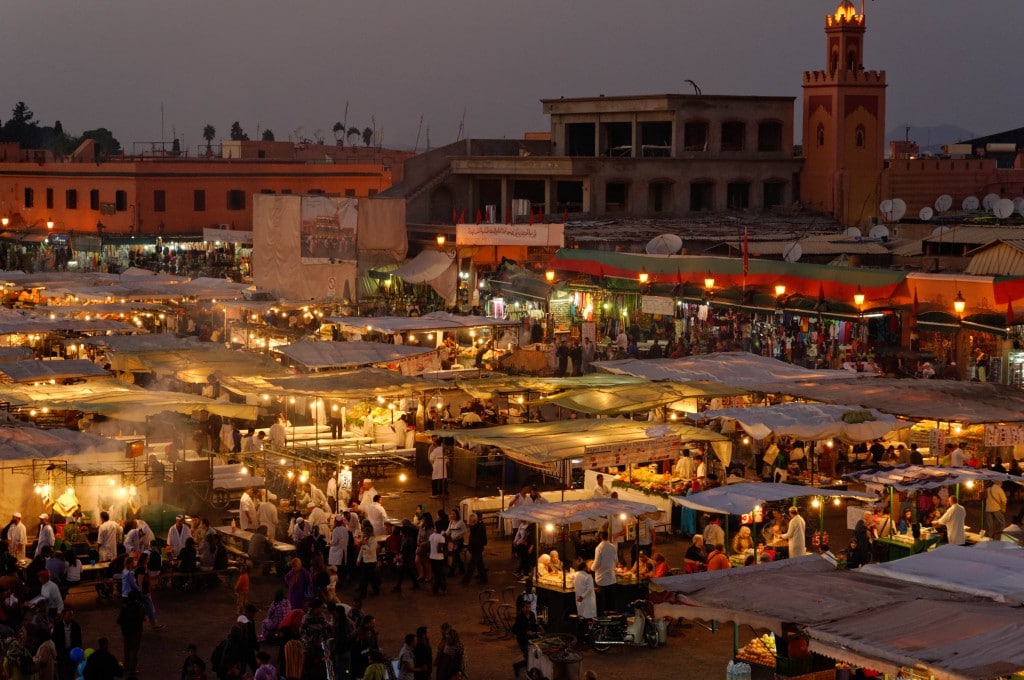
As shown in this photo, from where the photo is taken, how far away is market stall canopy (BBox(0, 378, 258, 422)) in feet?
79.1

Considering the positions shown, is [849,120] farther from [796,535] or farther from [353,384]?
[796,535]

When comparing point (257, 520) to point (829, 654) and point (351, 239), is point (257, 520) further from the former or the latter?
point (351, 239)

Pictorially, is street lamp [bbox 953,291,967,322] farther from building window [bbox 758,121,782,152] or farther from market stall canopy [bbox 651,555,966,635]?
building window [bbox 758,121,782,152]

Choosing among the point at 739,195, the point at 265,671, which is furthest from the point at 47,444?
the point at 739,195

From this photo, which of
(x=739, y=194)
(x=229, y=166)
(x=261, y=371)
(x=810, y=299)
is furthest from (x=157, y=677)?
(x=229, y=166)

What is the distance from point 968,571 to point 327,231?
36.0 metres

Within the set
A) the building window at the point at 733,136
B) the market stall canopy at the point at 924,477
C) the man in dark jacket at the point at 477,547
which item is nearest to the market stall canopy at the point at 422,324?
the man in dark jacket at the point at 477,547

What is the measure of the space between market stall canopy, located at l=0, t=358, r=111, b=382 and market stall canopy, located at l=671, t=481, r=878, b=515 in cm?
1307

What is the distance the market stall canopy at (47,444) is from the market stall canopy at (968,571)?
11.0 meters

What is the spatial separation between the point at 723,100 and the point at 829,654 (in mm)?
43366

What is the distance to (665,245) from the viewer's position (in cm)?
3869

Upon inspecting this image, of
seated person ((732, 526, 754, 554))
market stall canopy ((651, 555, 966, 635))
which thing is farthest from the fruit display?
seated person ((732, 526, 754, 554))

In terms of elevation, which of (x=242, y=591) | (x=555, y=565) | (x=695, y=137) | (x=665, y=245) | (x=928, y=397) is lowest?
(x=242, y=591)

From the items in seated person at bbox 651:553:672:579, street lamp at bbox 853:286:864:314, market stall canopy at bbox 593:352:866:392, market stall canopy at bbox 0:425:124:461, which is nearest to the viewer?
seated person at bbox 651:553:672:579
